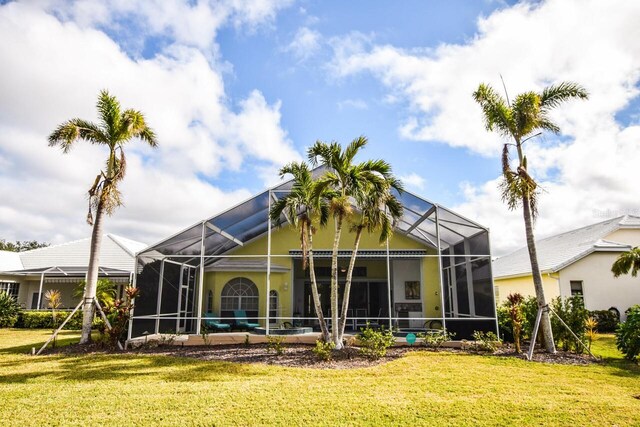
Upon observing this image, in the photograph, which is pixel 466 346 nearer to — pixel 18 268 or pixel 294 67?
pixel 294 67

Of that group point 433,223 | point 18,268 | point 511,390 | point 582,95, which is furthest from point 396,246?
point 18,268

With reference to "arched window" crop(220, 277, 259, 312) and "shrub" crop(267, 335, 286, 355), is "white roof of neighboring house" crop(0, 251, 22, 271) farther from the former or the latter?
"shrub" crop(267, 335, 286, 355)

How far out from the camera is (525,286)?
2203 centimetres

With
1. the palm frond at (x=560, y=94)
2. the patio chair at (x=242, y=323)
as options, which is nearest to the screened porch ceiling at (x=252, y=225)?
the patio chair at (x=242, y=323)

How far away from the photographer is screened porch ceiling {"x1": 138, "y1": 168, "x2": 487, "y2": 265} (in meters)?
13.0

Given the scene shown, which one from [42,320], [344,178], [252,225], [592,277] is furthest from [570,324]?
[42,320]

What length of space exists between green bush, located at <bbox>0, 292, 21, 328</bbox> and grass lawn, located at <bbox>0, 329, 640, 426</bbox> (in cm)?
1113

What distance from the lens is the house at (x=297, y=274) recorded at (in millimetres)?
12906

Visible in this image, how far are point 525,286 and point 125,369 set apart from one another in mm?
20192

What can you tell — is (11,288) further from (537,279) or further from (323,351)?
(537,279)

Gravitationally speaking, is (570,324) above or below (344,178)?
below

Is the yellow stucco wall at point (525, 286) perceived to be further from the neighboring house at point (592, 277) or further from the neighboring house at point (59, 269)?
the neighboring house at point (59, 269)

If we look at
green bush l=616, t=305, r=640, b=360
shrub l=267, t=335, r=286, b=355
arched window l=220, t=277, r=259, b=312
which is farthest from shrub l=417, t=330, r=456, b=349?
arched window l=220, t=277, r=259, b=312

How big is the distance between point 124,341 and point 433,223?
10.9 meters
